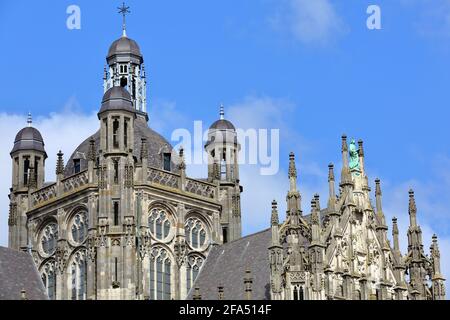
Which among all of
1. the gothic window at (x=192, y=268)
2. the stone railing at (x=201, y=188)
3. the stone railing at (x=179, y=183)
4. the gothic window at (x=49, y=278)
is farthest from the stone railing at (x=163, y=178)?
the gothic window at (x=49, y=278)

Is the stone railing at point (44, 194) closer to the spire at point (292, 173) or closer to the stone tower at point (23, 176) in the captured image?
the stone tower at point (23, 176)

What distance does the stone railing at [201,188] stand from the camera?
336 ft

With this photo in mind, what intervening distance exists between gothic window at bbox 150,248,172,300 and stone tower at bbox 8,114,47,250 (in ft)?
32.6

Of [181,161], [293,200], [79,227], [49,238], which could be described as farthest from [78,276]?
[293,200]

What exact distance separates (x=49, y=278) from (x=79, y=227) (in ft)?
14.5

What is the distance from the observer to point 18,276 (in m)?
99.1

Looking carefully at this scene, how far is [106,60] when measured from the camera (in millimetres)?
108250

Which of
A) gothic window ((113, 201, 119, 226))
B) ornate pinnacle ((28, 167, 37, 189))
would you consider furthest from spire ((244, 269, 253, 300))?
ornate pinnacle ((28, 167, 37, 189))

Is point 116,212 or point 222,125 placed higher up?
point 222,125

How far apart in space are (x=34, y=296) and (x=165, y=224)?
9863 millimetres

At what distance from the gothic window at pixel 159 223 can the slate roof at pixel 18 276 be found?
8419 millimetres

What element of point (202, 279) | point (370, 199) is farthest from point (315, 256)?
point (202, 279)

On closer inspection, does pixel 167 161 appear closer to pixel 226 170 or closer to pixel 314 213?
pixel 226 170

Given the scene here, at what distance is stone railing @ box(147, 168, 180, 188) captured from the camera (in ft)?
328
